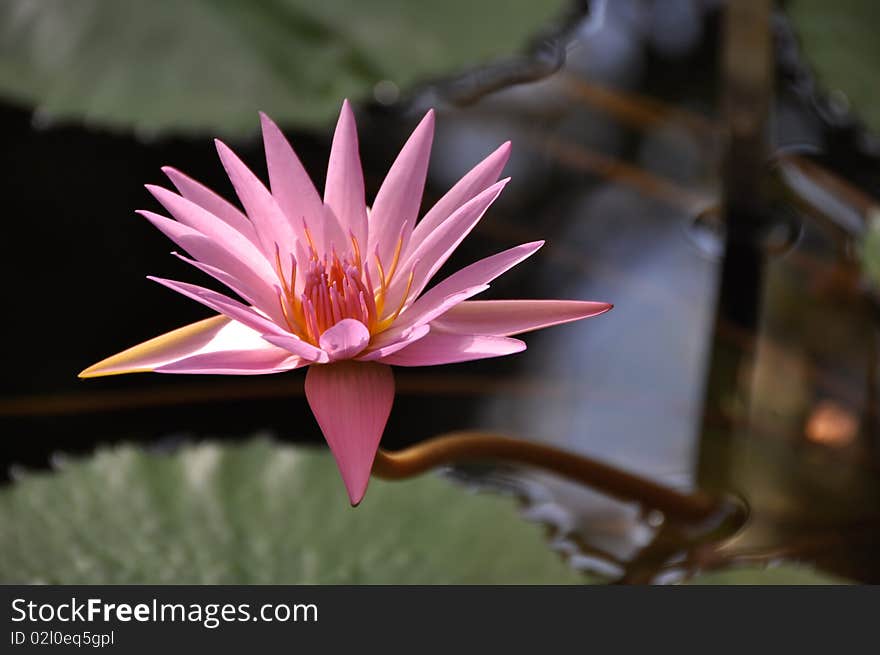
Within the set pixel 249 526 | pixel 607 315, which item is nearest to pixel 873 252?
pixel 607 315

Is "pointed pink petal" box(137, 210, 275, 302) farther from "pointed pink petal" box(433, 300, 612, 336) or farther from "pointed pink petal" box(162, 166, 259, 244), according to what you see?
"pointed pink petal" box(433, 300, 612, 336)

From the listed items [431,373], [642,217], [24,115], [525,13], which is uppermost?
[525,13]

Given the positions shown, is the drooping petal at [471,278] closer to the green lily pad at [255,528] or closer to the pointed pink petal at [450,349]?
the pointed pink petal at [450,349]

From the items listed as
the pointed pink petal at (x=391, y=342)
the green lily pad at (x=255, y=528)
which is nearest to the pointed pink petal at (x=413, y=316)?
the pointed pink petal at (x=391, y=342)

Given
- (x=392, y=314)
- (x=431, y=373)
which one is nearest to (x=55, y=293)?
(x=431, y=373)

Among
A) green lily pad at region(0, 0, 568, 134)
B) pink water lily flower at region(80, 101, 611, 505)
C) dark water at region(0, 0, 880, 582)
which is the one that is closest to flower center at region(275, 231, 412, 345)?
pink water lily flower at region(80, 101, 611, 505)
